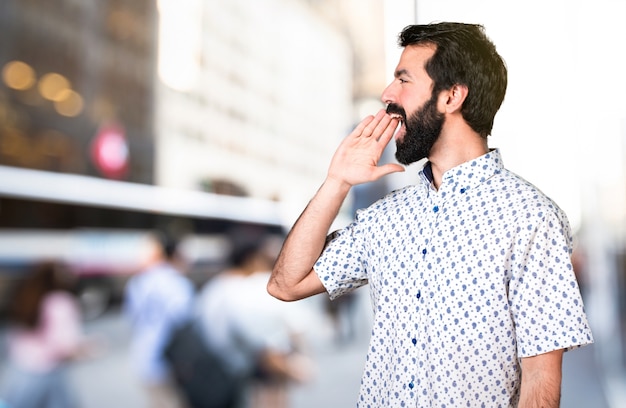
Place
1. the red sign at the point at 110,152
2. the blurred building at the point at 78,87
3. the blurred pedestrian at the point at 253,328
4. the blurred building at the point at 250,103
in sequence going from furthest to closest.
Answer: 1. the blurred building at the point at 250,103
2. the red sign at the point at 110,152
3. the blurred building at the point at 78,87
4. the blurred pedestrian at the point at 253,328

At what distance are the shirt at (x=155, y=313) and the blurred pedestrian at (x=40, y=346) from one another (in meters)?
0.34

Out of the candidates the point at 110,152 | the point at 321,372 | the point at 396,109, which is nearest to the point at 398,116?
the point at 396,109

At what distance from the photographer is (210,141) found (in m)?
8.74

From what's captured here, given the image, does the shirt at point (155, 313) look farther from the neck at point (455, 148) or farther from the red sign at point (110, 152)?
the red sign at point (110, 152)

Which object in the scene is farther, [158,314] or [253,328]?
[158,314]

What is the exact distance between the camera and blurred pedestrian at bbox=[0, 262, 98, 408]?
131 inches

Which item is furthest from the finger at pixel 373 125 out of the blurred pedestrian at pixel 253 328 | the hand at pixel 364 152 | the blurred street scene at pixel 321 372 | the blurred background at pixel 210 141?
the blurred street scene at pixel 321 372

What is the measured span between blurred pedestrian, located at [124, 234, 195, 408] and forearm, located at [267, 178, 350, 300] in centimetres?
212

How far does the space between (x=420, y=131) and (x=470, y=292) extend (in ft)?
1.14

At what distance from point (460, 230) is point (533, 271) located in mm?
162

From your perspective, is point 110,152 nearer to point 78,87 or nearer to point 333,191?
point 78,87

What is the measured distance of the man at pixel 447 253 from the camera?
3.77 feet

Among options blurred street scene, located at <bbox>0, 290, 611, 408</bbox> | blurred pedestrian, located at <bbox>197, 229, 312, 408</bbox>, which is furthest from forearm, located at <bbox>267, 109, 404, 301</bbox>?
blurred street scene, located at <bbox>0, 290, 611, 408</bbox>

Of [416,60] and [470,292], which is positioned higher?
[416,60]
